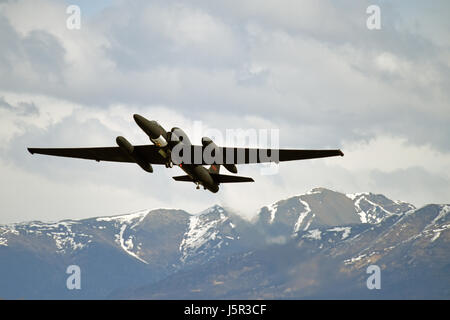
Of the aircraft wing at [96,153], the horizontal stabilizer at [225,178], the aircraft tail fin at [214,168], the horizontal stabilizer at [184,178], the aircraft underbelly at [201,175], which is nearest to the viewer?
the aircraft underbelly at [201,175]

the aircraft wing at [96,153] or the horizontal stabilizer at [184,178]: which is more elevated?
the aircraft wing at [96,153]

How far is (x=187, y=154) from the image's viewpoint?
78.7 meters

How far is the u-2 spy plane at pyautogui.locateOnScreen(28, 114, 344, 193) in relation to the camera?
74.3 meters

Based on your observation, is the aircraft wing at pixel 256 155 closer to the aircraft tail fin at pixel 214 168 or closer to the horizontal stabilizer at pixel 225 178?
the horizontal stabilizer at pixel 225 178

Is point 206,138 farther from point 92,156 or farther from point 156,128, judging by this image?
point 92,156

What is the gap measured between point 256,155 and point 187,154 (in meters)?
9.21

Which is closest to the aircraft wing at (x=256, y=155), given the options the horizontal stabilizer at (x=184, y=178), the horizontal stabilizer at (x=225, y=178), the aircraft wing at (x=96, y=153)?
the horizontal stabilizer at (x=225, y=178)

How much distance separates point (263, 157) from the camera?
85.2m

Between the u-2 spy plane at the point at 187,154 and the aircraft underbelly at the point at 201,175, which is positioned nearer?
the u-2 spy plane at the point at 187,154

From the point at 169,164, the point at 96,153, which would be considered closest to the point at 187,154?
the point at 169,164

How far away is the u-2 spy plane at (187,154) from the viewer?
74.3m

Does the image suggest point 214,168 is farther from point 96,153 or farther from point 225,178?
point 96,153
